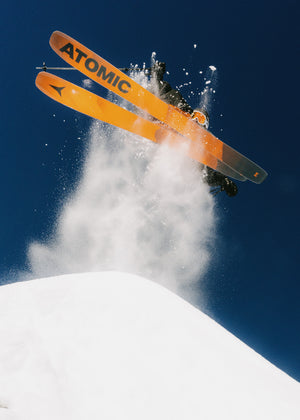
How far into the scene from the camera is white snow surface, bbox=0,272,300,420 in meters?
→ 2.65

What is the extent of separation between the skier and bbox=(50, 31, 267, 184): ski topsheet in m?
0.24

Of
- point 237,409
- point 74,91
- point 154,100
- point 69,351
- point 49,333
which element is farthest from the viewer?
point 154,100

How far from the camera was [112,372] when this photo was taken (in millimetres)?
3066

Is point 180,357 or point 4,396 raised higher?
point 180,357

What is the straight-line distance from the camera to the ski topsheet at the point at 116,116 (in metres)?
4.86

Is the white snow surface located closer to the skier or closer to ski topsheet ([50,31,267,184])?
the skier

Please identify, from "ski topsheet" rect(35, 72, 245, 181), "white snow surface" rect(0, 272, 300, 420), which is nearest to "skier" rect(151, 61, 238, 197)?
"ski topsheet" rect(35, 72, 245, 181)

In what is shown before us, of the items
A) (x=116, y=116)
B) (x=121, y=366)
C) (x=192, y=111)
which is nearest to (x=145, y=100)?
(x=116, y=116)

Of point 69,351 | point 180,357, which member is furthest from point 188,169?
point 69,351

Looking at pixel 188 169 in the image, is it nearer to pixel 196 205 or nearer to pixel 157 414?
pixel 196 205

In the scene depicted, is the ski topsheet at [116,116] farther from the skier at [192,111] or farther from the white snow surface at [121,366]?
the white snow surface at [121,366]

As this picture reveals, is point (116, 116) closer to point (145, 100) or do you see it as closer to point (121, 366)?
point (145, 100)

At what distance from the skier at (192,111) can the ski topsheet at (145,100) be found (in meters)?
0.24

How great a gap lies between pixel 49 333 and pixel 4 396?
1.02m
